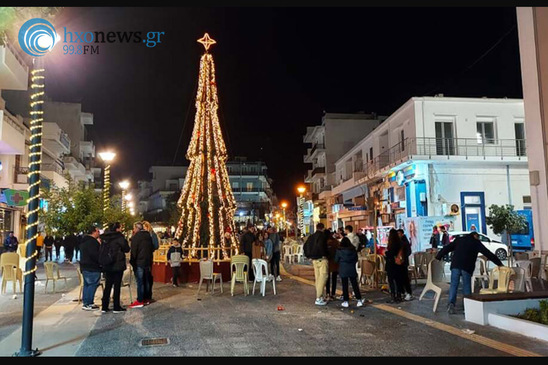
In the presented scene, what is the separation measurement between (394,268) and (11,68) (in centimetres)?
1805

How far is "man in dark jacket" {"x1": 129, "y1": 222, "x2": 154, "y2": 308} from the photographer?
409 inches

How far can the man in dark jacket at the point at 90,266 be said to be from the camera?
9.62 metres

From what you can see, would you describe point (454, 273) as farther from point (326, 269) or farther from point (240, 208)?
point (240, 208)

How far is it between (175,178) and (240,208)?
14.4m

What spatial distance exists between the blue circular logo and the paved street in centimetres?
434

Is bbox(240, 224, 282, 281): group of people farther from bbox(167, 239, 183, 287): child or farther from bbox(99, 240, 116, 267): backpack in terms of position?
bbox(99, 240, 116, 267): backpack

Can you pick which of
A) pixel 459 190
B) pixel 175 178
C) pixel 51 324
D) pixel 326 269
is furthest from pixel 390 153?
pixel 175 178

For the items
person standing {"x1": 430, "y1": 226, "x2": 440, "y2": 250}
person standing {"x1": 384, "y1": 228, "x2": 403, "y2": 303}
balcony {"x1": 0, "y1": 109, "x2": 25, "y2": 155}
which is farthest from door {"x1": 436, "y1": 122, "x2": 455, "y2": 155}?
balcony {"x1": 0, "y1": 109, "x2": 25, "y2": 155}

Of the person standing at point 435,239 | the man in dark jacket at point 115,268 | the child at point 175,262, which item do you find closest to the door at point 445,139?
the person standing at point 435,239

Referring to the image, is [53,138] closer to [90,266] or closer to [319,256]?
[90,266]

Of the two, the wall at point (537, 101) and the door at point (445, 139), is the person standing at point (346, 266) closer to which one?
the wall at point (537, 101)

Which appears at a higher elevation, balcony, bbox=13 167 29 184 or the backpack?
balcony, bbox=13 167 29 184

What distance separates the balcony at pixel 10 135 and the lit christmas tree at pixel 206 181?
9.70 metres

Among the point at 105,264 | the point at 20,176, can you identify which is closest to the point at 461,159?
the point at 105,264
